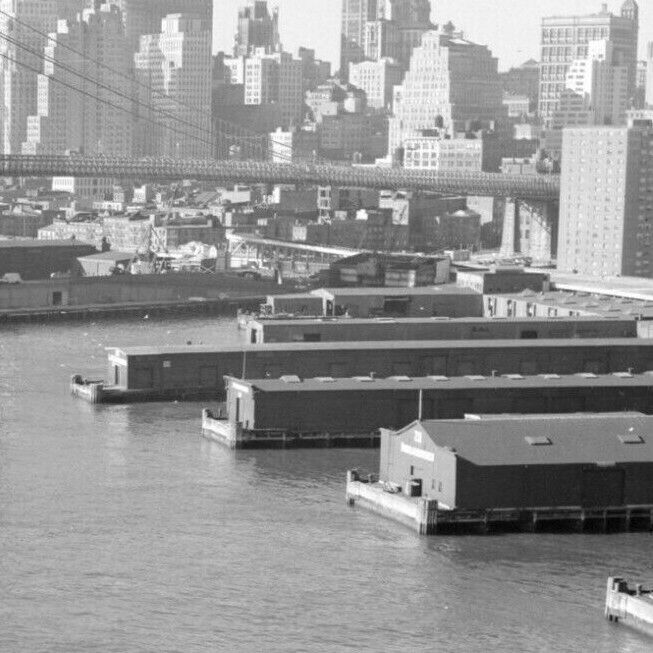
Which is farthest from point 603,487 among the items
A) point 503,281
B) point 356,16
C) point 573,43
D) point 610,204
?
point 356,16

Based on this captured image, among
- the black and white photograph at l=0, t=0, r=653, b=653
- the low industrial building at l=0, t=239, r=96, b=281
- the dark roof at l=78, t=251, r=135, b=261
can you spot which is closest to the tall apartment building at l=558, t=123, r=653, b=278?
the black and white photograph at l=0, t=0, r=653, b=653

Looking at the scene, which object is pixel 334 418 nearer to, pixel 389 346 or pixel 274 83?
pixel 389 346

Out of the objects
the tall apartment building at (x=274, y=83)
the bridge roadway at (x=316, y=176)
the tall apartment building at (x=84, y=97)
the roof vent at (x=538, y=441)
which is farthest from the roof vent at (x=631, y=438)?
the tall apartment building at (x=274, y=83)

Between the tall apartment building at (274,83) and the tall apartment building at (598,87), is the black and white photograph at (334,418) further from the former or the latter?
the tall apartment building at (274,83)

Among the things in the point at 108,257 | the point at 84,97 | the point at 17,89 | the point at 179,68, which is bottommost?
the point at 108,257

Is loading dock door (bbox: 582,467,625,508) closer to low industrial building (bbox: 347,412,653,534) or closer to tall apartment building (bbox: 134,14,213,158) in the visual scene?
low industrial building (bbox: 347,412,653,534)

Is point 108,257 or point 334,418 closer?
point 334,418
